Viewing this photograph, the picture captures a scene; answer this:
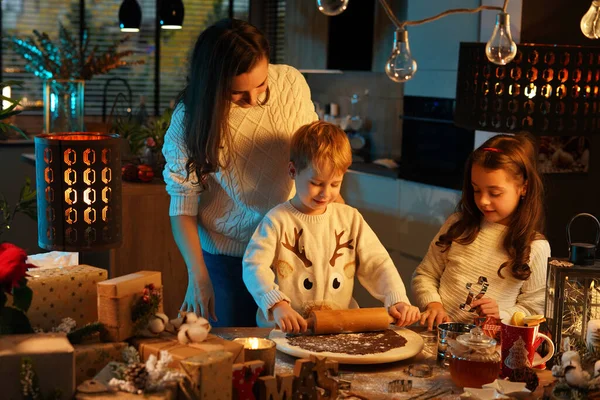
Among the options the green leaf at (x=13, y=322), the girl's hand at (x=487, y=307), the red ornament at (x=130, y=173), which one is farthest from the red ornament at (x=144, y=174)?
the green leaf at (x=13, y=322)

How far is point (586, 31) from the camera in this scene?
1.81 metres

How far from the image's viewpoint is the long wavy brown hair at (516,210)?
215cm

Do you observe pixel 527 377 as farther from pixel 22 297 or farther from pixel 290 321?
pixel 22 297

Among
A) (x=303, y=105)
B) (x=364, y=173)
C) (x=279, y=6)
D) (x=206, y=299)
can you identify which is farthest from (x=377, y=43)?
(x=206, y=299)

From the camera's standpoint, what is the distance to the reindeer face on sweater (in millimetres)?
2029

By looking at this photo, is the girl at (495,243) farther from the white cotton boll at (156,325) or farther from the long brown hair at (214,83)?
the white cotton boll at (156,325)

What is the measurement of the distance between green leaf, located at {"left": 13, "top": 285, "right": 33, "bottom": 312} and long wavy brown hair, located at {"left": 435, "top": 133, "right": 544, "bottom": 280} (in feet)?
3.92

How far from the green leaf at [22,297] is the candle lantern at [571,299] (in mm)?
979

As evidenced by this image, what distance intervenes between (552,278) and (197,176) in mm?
915

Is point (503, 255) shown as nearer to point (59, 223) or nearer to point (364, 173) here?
point (59, 223)

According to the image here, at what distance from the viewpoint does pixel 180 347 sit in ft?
4.50

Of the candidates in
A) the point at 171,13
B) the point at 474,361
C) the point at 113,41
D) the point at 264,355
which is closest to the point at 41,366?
the point at 264,355

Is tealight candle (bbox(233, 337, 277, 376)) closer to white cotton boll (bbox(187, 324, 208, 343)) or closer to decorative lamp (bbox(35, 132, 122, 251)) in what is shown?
white cotton boll (bbox(187, 324, 208, 343))

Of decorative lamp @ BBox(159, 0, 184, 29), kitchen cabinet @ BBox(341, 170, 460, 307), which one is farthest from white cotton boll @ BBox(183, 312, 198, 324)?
decorative lamp @ BBox(159, 0, 184, 29)
